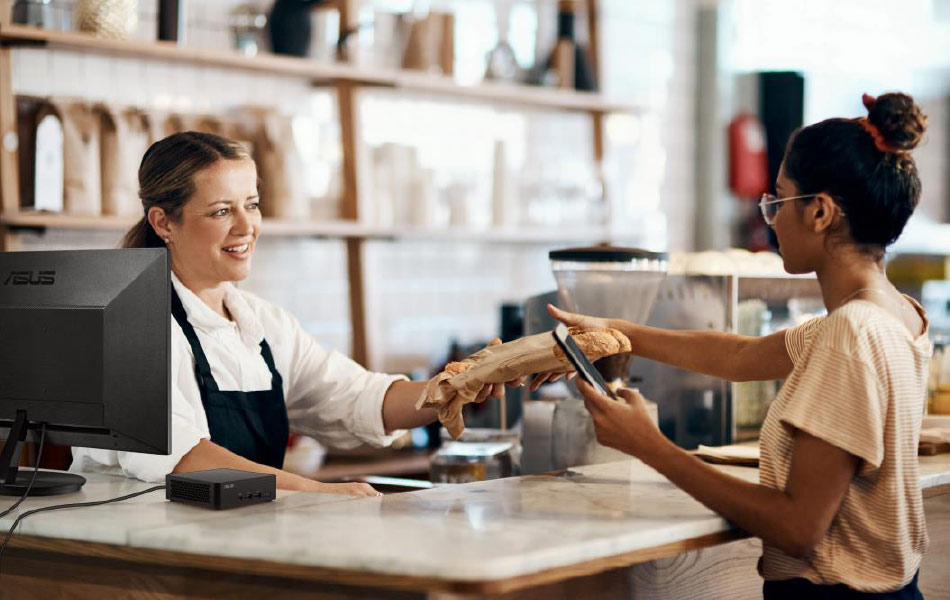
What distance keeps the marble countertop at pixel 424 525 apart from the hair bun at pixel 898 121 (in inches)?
25.9

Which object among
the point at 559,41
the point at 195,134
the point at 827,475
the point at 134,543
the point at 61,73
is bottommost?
the point at 134,543

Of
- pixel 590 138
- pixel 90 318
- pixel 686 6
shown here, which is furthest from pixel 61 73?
pixel 686 6

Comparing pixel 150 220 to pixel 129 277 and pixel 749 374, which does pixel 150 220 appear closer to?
pixel 129 277

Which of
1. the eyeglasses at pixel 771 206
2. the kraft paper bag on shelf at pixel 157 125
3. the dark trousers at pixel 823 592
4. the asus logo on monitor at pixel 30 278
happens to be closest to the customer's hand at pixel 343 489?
the asus logo on monitor at pixel 30 278

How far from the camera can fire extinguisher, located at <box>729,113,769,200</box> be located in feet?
20.5

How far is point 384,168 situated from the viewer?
448 centimetres

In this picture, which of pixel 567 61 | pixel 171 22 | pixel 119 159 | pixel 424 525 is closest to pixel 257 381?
pixel 424 525

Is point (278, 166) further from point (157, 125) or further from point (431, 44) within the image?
point (431, 44)

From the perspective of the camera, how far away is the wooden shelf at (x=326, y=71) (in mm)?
3631

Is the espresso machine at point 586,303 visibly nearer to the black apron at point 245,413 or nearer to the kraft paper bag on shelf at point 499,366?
the kraft paper bag on shelf at point 499,366

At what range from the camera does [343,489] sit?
2148 mm

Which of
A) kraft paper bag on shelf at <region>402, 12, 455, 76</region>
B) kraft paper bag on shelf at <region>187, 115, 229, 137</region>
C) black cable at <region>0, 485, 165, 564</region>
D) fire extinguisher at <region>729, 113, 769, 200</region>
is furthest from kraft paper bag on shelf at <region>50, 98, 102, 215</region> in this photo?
fire extinguisher at <region>729, 113, 769, 200</region>

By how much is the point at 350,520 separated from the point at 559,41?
3.71 metres

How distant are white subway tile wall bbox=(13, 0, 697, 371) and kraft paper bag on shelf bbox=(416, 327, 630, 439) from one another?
2.09 metres
